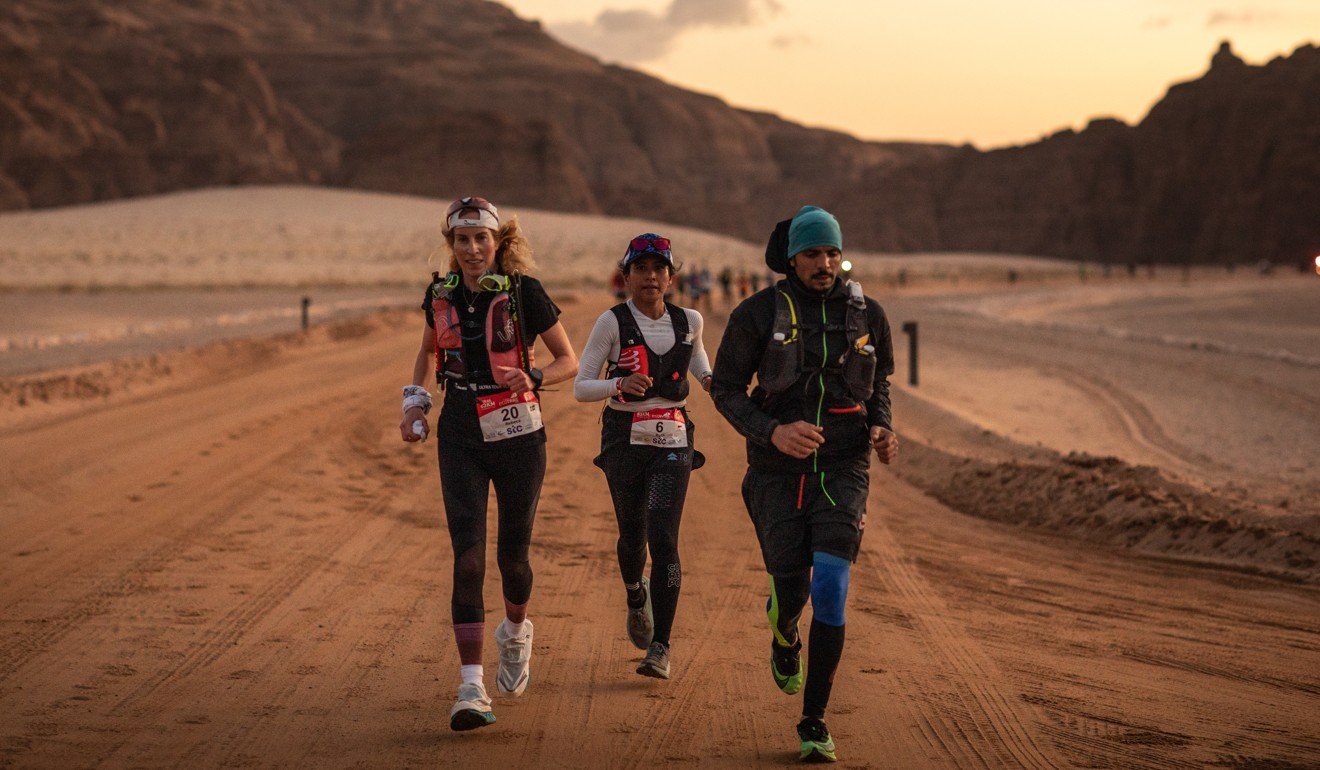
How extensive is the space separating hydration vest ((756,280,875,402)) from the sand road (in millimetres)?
1500

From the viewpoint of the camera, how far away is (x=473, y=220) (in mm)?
6133

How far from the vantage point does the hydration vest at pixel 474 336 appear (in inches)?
238

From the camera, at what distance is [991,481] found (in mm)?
12844

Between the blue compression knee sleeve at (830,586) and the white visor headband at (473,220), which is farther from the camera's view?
the white visor headband at (473,220)

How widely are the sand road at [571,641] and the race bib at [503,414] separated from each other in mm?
1246

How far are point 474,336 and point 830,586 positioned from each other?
1840 millimetres

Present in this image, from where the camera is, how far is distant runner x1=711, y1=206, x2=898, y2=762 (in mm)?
5520

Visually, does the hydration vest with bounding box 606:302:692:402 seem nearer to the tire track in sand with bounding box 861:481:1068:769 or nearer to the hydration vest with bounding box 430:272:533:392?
the hydration vest with bounding box 430:272:533:392

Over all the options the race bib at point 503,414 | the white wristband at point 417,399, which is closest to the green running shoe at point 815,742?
the race bib at point 503,414

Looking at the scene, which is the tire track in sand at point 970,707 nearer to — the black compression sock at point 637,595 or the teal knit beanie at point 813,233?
the black compression sock at point 637,595

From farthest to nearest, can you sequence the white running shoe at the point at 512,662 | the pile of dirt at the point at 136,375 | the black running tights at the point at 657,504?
the pile of dirt at the point at 136,375
the black running tights at the point at 657,504
the white running shoe at the point at 512,662

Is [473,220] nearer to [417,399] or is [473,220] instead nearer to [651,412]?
[417,399]

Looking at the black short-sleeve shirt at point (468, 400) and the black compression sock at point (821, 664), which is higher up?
the black short-sleeve shirt at point (468, 400)

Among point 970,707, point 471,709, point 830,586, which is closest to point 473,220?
point 471,709
